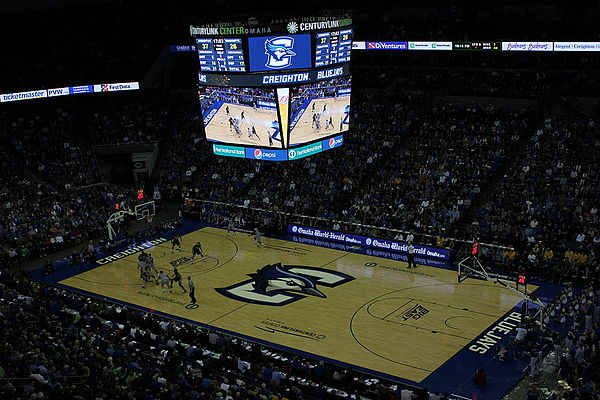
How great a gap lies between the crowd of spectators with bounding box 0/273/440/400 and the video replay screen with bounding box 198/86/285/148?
35.1 ft

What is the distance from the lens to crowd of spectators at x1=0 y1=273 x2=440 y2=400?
20.7 meters

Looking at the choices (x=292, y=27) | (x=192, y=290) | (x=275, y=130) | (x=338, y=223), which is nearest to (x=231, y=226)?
(x=338, y=223)

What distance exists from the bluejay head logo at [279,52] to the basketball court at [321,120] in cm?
257

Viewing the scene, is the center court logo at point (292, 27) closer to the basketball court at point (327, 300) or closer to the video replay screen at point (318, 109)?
the video replay screen at point (318, 109)

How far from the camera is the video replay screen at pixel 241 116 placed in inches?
1399

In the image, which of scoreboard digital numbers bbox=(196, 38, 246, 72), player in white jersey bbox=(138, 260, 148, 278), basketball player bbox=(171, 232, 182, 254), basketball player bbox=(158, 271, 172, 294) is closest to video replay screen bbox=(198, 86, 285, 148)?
scoreboard digital numbers bbox=(196, 38, 246, 72)

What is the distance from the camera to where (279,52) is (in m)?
34.5

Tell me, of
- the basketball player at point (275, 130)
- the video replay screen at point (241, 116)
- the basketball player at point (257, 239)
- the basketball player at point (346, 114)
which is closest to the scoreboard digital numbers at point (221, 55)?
the video replay screen at point (241, 116)

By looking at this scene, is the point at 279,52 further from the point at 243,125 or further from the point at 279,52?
the point at 243,125

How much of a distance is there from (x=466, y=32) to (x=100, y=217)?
2645 centimetres

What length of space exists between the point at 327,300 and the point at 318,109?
9.83 m

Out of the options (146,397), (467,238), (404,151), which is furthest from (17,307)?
(404,151)

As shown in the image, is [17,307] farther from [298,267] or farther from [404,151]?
[404,151]

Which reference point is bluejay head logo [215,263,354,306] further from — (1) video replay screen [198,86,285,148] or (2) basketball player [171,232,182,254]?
(1) video replay screen [198,86,285,148]
